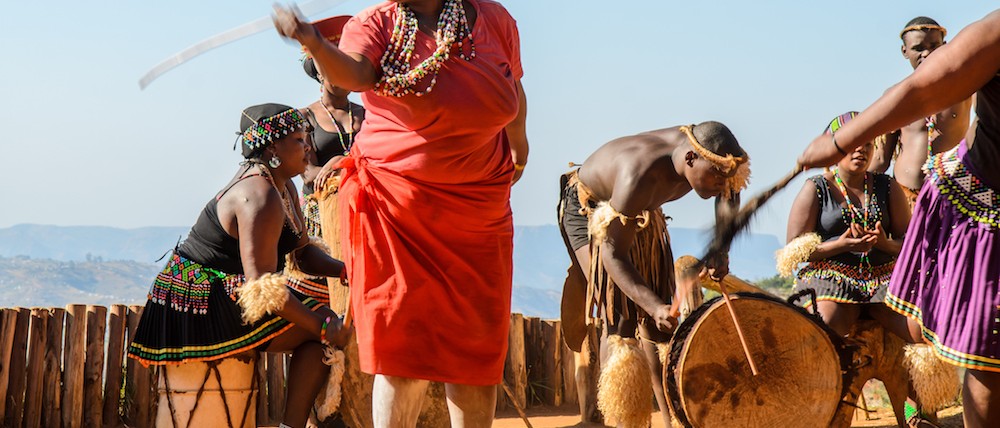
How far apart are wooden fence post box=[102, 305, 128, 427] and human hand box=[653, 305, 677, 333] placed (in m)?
3.79

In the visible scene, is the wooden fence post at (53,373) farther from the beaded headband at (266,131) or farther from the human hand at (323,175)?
the beaded headband at (266,131)

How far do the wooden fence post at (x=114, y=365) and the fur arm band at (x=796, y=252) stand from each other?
4234 millimetres

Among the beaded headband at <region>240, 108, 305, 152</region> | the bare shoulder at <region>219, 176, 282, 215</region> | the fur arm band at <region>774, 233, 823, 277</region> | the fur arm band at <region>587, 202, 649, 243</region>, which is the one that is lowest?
the fur arm band at <region>774, 233, 823, 277</region>

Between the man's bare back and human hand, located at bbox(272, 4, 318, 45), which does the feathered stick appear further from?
the man's bare back

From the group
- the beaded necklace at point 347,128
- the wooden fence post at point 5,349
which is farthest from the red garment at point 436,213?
the wooden fence post at point 5,349

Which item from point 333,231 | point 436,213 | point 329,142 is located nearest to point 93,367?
point 333,231

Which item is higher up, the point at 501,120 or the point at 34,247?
the point at 34,247

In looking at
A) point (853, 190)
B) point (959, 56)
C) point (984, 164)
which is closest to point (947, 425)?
point (853, 190)

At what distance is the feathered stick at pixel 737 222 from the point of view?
10.5 feet

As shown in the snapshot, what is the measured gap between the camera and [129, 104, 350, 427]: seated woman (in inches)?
200

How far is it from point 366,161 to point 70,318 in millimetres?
4241

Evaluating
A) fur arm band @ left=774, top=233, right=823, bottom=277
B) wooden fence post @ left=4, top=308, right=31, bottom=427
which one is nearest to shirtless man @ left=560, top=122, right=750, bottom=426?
fur arm band @ left=774, top=233, right=823, bottom=277

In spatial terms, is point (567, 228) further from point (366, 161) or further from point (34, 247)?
point (34, 247)

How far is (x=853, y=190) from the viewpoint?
673 cm
